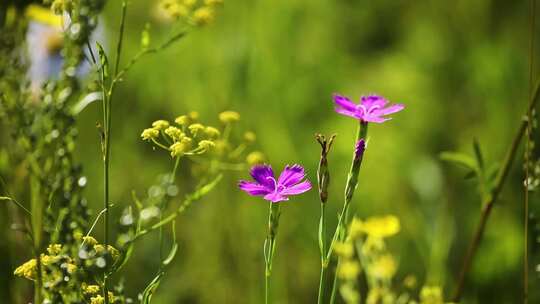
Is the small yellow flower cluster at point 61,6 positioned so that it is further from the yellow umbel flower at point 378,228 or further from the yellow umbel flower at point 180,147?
the yellow umbel flower at point 378,228

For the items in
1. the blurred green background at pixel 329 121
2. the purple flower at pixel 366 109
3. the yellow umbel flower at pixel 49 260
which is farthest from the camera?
the blurred green background at pixel 329 121

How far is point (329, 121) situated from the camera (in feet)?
5.14

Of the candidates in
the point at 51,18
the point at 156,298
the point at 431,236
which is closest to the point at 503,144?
the point at 431,236

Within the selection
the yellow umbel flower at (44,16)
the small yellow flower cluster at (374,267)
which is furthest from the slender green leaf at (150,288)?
the yellow umbel flower at (44,16)

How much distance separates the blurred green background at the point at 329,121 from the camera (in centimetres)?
133

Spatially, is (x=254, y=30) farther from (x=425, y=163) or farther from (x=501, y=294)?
(x=501, y=294)

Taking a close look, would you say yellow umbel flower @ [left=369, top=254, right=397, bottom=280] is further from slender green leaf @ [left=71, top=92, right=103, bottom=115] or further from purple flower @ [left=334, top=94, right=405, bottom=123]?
slender green leaf @ [left=71, top=92, right=103, bottom=115]

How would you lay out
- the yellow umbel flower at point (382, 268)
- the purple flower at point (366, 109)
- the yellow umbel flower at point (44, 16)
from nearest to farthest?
1. the purple flower at point (366, 109)
2. the yellow umbel flower at point (382, 268)
3. the yellow umbel flower at point (44, 16)

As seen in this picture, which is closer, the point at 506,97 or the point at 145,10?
the point at 506,97

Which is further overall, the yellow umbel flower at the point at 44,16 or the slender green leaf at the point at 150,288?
the yellow umbel flower at the point at 44,16

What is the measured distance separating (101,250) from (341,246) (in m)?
0.20

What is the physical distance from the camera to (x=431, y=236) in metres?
1.12

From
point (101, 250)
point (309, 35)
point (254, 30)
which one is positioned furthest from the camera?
point (309, 35)

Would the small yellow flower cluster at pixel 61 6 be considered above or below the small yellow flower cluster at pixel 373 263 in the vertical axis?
above
